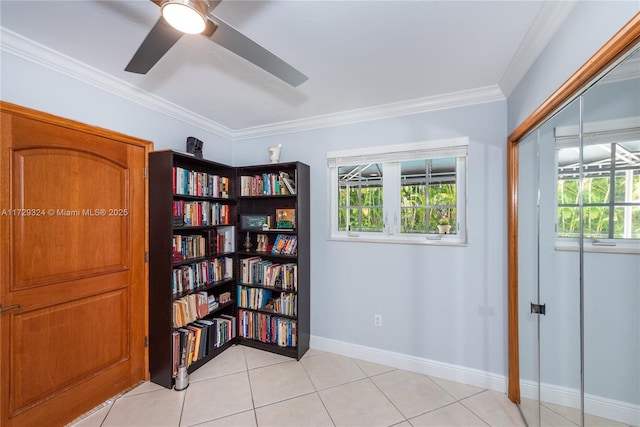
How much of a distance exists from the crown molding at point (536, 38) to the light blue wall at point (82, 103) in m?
2.77

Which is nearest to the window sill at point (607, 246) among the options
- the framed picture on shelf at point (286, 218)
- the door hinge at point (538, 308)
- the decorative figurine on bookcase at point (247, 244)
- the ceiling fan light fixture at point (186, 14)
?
the door hinge at point (538, 308)

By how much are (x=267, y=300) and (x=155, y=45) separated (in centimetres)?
238

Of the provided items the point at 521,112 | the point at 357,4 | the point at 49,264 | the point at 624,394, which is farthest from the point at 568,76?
the point at 49,264

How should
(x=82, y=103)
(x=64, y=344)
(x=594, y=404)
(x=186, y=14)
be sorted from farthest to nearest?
(x=82, y=103), (x=64, y=344), (x=594, y=404), (x=186, y=14)

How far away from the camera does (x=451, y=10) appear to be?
128 centimetres

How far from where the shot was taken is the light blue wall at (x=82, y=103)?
1.51m

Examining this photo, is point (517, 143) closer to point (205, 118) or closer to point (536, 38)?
point (536, 38)

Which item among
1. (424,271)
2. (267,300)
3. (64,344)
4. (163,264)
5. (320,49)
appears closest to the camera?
(320,49)

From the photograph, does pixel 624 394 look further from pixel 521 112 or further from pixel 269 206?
pixel 269 206

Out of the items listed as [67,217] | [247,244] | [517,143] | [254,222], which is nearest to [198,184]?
[254,222]

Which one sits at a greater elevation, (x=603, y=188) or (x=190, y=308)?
(x=603, y=188)

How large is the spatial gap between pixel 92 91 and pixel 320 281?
2.47m

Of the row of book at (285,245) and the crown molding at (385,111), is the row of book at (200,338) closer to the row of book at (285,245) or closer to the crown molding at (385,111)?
the row of book at (285,245)

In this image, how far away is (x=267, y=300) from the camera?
2.79m
